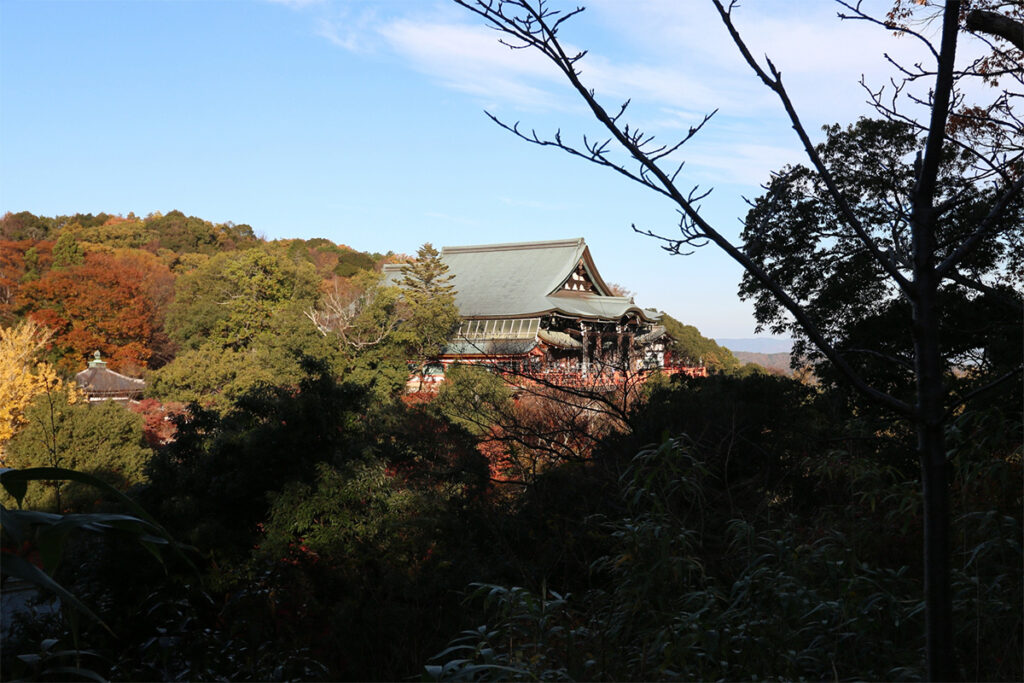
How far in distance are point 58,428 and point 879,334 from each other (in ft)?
31.7

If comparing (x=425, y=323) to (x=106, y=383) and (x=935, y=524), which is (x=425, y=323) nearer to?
(x=106, y=383)

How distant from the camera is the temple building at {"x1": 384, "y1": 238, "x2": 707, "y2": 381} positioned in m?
20.6

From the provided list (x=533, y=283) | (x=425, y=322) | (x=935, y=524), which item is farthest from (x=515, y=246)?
(x=935, y=524)

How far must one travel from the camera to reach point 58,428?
1009cm

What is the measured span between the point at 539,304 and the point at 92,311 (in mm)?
11284

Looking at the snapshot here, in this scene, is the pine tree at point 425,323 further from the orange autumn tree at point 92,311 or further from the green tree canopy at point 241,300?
the orange autumn tree at point 92,311

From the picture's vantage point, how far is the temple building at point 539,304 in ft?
67.7

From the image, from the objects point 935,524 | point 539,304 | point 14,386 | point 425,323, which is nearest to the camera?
point 935,524

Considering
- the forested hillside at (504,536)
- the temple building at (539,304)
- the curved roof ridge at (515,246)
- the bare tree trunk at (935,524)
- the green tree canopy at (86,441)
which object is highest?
the curved roof ridge at (515,246)


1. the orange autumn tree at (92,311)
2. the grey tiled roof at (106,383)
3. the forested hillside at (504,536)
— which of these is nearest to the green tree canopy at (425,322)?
the grey tiled roof at (106,383)

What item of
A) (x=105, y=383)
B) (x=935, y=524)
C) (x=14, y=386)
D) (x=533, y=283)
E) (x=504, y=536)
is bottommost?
(x=105, y=383)

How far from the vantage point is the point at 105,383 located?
1598 centimetres

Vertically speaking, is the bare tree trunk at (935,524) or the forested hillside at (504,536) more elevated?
the bare tree trunk at (935,524)

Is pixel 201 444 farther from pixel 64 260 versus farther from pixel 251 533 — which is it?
pixel 64 260
